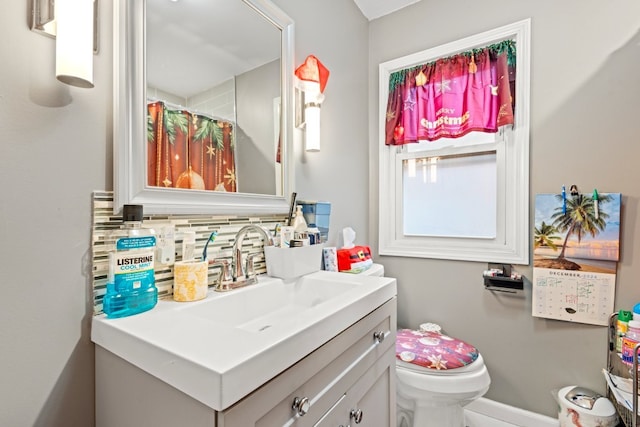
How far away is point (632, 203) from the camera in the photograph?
128 centimetres

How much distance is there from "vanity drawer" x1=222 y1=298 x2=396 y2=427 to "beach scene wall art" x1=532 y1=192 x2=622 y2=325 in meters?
0.99

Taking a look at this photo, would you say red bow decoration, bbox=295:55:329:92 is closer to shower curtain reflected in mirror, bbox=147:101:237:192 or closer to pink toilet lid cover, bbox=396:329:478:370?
shower curtain reflected in mirror, bbox=147:101:237:192

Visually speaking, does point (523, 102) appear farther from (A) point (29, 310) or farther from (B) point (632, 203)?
(A) point (29, 310)

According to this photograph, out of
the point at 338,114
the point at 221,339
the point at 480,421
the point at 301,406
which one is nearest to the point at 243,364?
the point at 221,339

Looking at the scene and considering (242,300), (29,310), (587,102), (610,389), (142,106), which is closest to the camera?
(29,310)

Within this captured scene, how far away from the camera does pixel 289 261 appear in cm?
106

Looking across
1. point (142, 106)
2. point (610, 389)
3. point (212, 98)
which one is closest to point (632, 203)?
point (610, 389)

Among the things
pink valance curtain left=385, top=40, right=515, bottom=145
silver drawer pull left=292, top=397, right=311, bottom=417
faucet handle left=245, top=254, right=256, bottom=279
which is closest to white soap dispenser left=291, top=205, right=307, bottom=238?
faucet handle left=245, top=254, right=256, bottom=279

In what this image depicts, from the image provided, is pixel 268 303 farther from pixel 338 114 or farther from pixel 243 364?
pixel 338 114

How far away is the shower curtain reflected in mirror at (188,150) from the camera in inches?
32.4

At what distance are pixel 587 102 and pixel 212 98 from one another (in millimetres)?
1649

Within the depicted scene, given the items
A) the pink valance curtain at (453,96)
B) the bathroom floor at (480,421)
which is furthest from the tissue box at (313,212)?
the bathroom floor at (480,421)

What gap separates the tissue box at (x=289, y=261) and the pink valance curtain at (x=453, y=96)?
108 cm

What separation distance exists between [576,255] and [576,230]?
0.38ft
